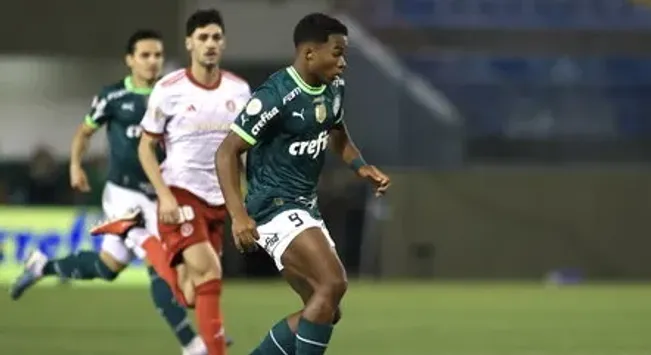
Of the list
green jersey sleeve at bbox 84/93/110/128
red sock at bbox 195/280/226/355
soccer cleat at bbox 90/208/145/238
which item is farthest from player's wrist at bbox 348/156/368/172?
green jersey sleeve at bbox 84/93/110/128

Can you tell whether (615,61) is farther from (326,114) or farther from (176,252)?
(326,114)

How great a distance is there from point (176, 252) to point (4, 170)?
13596 millimetres

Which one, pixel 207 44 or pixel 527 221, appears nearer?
pixel 207 44

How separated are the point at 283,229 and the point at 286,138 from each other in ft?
1.38

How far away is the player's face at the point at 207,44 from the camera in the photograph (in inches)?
406

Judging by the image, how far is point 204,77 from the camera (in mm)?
10477

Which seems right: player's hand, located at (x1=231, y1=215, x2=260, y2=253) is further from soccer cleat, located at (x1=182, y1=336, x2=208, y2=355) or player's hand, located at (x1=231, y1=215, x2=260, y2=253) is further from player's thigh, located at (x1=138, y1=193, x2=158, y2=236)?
player's thigh, located at (x1=138, y1=193, x2=158, y2=236)

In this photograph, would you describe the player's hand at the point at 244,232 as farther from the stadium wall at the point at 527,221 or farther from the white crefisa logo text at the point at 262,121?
the stadium wall at the point at 527,221

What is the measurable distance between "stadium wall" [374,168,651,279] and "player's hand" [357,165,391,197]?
13.9m

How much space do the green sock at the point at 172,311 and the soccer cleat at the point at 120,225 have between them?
14.0 inches

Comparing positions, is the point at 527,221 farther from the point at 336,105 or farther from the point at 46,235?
the point at 336,105

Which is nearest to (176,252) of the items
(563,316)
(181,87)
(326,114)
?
(181,87)

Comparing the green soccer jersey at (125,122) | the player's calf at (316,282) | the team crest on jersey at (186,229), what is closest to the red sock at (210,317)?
the team crest on jersey at (186,229)

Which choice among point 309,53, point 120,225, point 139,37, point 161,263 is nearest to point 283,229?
point 309,53
